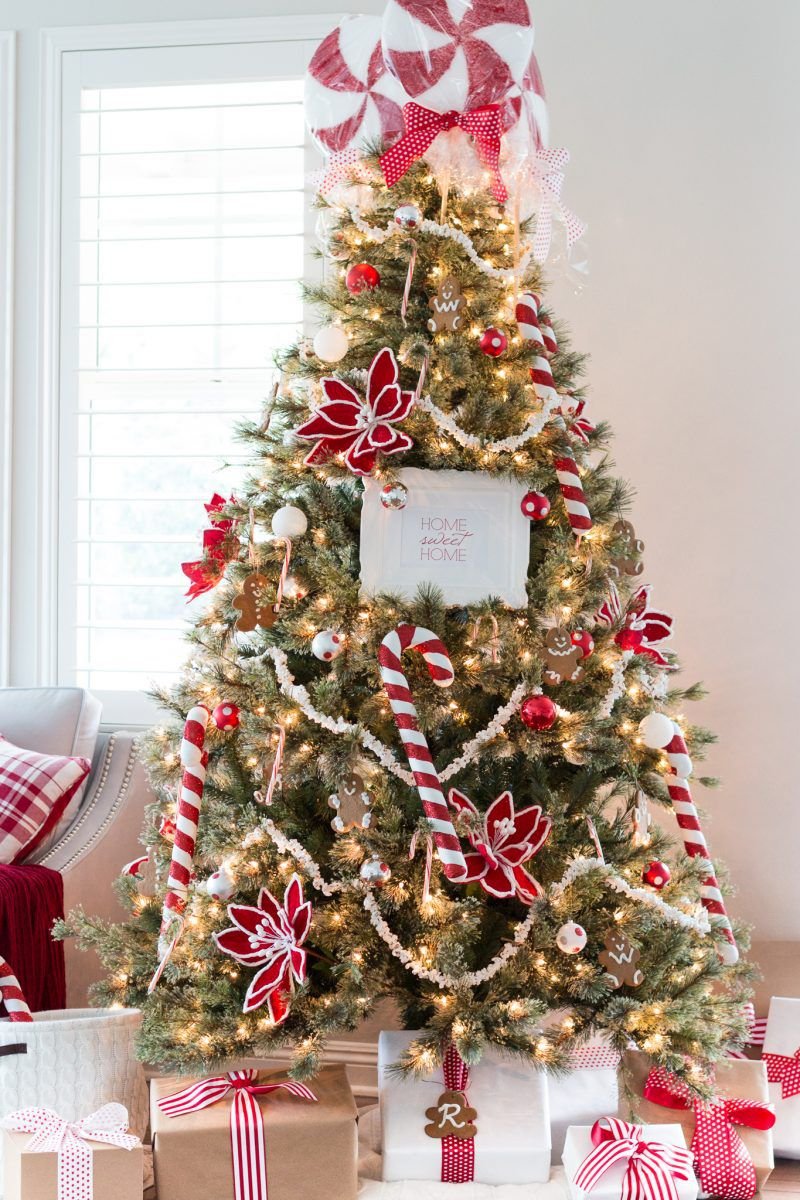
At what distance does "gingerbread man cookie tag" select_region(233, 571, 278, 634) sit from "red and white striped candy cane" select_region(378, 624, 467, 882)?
238 mm

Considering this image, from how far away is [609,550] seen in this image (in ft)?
6.70

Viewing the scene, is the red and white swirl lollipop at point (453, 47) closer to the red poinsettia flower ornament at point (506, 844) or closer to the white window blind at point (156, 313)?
the white window blind at point (156, 313)

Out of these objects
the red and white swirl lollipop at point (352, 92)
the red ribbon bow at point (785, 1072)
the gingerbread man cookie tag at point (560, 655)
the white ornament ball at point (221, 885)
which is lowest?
the red ribbon bow at point (785, 1072)

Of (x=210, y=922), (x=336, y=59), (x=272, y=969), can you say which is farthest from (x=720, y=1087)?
(x=336, y=59)

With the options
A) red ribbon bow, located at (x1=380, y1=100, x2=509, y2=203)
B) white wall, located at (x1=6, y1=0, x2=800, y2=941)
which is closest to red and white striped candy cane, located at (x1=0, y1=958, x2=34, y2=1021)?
red ribbon bow, located at (x1=380, y1=100, x2=509, y2=203)

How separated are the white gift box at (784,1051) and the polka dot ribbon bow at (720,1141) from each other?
0.86 feet

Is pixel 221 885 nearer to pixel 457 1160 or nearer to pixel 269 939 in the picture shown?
pixel 269 939

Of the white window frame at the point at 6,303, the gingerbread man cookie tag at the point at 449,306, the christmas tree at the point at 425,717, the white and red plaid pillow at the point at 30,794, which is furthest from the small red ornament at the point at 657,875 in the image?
the white window frame at the point at 6,303

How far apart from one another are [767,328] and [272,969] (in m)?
2.09

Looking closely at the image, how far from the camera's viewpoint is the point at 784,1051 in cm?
231

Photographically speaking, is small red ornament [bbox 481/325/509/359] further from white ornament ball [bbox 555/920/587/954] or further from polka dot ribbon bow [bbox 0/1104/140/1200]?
polka dot ribbon bow [bbox 0/1104/140/1200]

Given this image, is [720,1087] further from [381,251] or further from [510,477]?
[381,251]

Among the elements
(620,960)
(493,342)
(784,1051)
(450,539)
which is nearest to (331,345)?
(493,342)

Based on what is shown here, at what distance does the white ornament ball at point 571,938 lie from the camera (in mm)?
1885
